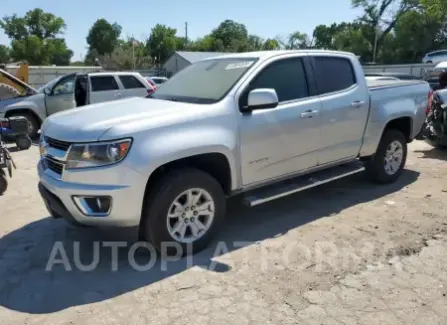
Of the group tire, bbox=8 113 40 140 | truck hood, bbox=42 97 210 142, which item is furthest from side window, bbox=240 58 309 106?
tire, bbox=8 113 40 140

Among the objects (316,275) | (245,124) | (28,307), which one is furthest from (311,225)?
(28,307)

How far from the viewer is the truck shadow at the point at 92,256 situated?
344cm

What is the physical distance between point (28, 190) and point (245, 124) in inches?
151

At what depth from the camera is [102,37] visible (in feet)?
246

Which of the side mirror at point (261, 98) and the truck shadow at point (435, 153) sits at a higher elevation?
the side mirror at point (261, 98)

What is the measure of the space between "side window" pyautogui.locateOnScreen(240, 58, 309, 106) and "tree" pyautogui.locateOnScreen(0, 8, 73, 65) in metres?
69.2

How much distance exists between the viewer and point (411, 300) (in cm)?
327

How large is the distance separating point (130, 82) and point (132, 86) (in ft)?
0.43

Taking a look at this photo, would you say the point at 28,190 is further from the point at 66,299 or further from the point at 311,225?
the point at 311,225

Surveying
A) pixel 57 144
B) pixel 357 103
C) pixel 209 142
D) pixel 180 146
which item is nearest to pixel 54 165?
pixel 57 144

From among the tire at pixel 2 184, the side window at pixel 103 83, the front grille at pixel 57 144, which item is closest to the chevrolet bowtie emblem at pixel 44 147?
the front grille at pixel 57 144

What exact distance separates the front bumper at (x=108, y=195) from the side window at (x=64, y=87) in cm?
888

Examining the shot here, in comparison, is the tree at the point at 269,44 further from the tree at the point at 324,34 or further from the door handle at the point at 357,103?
the door handle at the point at 357,103

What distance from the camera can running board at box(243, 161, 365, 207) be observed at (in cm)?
441
